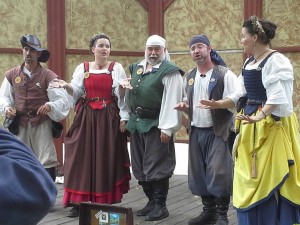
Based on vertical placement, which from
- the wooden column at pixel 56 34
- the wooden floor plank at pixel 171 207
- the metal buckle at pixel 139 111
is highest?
the wooden column at pixel 56 34

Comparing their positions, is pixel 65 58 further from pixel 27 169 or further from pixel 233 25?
pixel 27 169

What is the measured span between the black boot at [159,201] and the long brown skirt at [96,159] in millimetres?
344

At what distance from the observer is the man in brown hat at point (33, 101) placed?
15.4ft

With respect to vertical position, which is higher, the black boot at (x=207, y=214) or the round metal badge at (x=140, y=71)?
the round metal badge at (x=140, y=71)

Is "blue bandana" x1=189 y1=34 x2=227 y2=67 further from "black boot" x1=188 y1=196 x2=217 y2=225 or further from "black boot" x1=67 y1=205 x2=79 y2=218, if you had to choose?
"black boot" x1=67 y1=205 x2=79 y2=218

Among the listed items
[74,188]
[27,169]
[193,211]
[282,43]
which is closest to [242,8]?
[282,43]

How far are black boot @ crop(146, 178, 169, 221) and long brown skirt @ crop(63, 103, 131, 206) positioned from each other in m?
0.34

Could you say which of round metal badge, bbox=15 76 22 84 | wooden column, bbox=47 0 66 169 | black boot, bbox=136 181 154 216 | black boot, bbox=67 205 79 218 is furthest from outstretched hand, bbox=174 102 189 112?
wooden column, bbox=47 0 66 169

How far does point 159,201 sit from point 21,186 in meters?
3.61

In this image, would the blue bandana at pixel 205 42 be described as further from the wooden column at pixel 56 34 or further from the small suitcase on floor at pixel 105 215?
the wooden column at pixel 56 34

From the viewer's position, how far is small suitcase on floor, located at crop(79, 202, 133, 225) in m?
2.58

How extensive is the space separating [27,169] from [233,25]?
582cm

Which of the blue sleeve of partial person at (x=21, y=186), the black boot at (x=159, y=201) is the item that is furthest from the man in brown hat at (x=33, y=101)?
the blue sleeve of partial person at (x=21, y=186)

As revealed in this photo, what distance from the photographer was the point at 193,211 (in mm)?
4871
